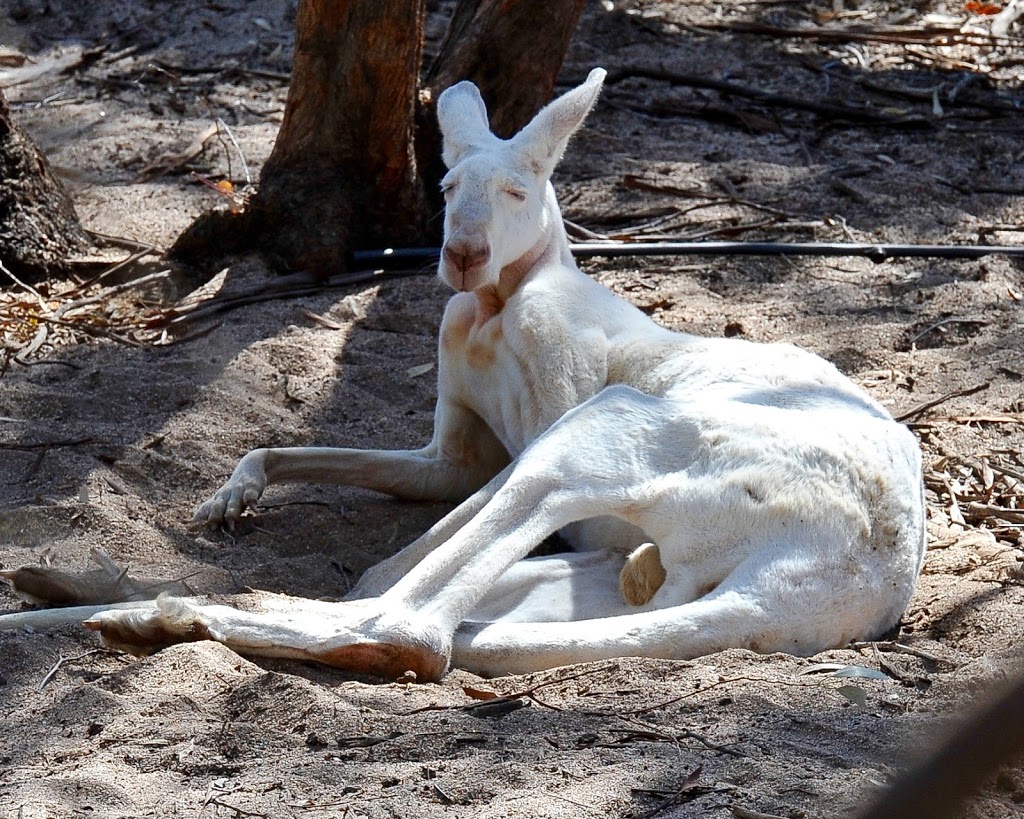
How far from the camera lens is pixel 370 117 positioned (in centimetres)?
556

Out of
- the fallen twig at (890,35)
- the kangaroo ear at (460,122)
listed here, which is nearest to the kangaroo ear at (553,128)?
the kangaroo ear at (460,122)

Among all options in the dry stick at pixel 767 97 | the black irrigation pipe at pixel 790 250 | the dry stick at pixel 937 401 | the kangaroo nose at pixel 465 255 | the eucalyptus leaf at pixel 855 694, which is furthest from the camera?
the dry stick at pixel 767 97

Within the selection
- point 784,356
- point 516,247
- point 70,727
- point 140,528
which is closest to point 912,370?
point 784,356

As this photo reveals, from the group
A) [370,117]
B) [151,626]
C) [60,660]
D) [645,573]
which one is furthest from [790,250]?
[60,660]

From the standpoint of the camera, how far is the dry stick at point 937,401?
446cm

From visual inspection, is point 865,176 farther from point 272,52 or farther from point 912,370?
point 272,52

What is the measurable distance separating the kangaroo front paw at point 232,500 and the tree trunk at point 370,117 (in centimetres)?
197

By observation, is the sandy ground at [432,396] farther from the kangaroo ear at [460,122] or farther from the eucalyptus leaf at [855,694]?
the kangaroo ear at [460,122]

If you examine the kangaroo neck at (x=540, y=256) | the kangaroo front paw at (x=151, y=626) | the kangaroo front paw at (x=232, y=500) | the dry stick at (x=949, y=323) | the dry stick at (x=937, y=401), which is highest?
the kangaroo neck at (x=540, y=256)

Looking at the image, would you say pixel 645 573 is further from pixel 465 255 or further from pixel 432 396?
pixel 432 396

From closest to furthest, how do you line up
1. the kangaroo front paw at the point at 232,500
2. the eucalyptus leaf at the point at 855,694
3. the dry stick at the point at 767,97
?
the eucalyptus leaf at the point at 855,694, the kangaroo front paw at the point at 232,500, the dry stick at the point at 767,97

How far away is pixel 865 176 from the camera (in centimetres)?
692

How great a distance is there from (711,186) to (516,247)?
3.19 metres

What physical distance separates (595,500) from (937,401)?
6.38ft
